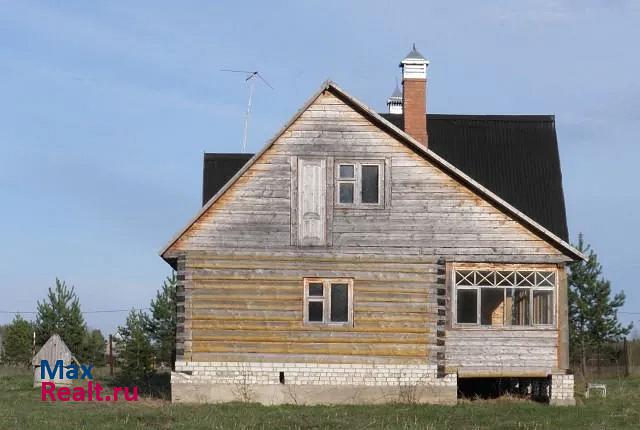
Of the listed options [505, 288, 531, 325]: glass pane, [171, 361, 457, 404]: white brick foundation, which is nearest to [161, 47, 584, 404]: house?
[171, 361, 457, 404]: white brick foundation

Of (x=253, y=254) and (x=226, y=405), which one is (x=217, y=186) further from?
(x=226, y=405)

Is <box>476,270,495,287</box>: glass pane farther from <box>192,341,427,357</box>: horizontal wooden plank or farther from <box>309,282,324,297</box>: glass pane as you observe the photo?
<box>309,282,324,297</box>: glass pane

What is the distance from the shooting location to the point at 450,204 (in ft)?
90.1

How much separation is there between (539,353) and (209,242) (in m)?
8.58

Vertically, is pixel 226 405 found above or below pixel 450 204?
below

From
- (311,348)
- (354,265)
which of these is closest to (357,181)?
(354,265)

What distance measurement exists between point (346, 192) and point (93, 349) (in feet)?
77.6

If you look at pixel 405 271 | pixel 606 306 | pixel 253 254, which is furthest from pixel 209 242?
pixel 606 306

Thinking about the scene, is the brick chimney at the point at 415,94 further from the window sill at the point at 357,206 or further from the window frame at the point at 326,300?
the window frame at the point at 326,300

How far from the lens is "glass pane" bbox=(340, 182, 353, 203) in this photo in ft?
90.9

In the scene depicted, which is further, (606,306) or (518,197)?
(606,306)

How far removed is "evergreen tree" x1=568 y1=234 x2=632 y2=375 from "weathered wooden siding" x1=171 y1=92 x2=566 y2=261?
20.9 metres

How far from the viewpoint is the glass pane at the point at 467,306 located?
2769 cm

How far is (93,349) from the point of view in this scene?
157ft
